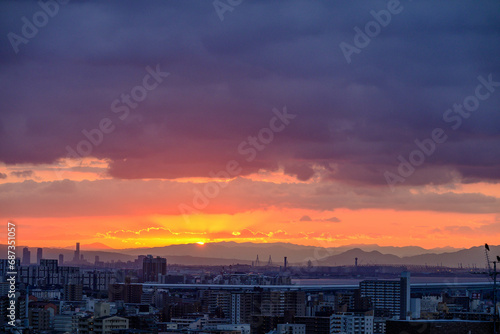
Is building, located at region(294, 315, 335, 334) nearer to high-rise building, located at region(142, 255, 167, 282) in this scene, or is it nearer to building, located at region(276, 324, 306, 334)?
building, located at region(276, 324, 306, 334)

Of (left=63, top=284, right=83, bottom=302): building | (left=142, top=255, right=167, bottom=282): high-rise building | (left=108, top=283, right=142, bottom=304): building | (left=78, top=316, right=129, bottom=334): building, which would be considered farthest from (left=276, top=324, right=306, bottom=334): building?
(left=142, top=255, right=167, bottom=282): high-rise building

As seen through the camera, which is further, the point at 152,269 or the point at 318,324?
the point at 152,269

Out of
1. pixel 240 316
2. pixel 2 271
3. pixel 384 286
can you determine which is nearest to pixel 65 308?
pixel 240 316

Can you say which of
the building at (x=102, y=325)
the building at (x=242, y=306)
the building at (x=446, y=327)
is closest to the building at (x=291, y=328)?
the building at (x=102, y=325)

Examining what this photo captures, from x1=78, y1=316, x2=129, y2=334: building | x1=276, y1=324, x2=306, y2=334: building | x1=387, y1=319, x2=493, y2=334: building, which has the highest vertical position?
x1=387, y1=319, x2=493, y2=334: building

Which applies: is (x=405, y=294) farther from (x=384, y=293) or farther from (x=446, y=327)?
(x=446, y=327)

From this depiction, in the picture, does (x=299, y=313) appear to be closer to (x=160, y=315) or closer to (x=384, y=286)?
(x=160, y=315)

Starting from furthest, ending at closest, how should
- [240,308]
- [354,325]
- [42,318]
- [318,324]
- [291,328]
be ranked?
[240,308]
[318,324]
[42,318]
[291,328]
[354,325]

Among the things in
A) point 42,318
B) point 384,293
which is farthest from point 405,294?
point 42,318
